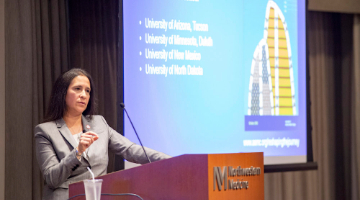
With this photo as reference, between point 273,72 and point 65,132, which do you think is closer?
point 65,132

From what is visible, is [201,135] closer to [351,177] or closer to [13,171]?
[13,171]

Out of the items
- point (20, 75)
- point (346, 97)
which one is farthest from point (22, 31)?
point (346, 97)

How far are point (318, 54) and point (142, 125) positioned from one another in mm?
2468

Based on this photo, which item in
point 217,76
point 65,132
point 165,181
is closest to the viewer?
point 165,181

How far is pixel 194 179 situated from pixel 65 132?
1.02 meters

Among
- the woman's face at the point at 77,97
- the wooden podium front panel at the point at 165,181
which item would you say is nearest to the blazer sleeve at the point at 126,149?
the woman's face at the point at 77,97

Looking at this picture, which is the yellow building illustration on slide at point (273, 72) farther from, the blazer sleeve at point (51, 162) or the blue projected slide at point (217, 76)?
the blazer sleeve at point (51, 162)

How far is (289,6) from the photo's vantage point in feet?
11.1

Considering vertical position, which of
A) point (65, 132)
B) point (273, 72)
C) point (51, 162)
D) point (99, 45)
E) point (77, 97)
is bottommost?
point (51, 162)

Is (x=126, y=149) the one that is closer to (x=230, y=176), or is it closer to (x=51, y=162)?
(x=51, y=162)

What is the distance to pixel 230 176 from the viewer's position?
1318 millimetres

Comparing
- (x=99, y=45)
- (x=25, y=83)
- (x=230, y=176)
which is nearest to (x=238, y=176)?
(x=230, y=176)

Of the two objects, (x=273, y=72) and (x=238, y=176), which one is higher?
(x=273, y=72)

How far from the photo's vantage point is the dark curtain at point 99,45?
10.6ft
